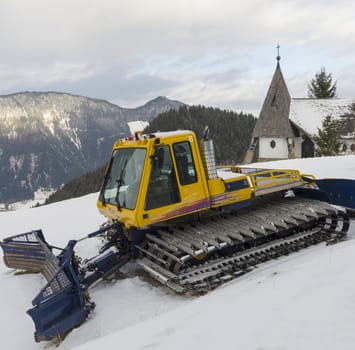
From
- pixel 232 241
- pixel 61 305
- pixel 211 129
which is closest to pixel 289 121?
pixel 232 241

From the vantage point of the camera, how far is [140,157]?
A: 6789 mm

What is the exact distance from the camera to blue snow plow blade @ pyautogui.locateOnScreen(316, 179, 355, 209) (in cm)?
847

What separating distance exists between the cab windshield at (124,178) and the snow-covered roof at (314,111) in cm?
2804

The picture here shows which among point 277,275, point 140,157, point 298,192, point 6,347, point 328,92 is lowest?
point 6,347

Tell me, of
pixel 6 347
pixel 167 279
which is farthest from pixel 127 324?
pixel 6 347

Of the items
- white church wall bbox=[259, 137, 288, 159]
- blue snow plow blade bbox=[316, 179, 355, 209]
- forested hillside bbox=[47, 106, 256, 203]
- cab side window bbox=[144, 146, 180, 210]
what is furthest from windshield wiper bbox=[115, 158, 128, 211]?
forested hillside bbox=[47, 106, 256, 203]

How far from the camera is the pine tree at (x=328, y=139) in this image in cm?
2905

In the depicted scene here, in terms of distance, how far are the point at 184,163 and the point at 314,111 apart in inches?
1195

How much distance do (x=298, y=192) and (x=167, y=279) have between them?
14.6 ft

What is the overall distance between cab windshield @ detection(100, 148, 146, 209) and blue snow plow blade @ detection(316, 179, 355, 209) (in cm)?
473

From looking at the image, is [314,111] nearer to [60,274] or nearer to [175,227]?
[175,227]

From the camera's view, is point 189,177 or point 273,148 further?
point 273,148

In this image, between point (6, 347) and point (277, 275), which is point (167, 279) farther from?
point (6, 347)

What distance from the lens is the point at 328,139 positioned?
29250 millimetres
